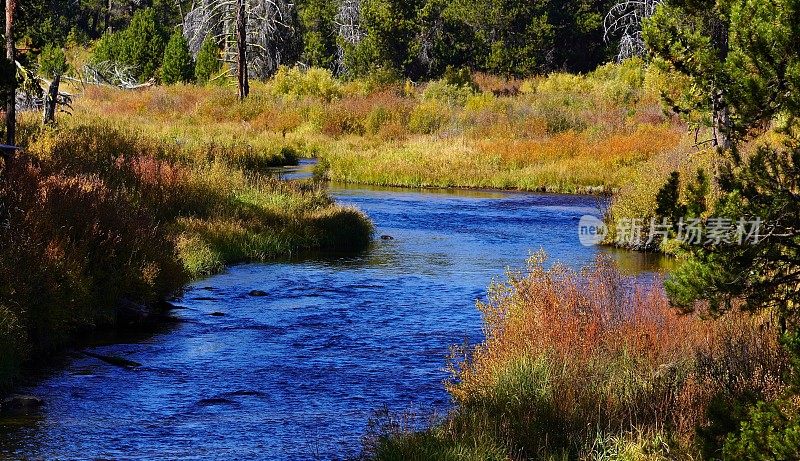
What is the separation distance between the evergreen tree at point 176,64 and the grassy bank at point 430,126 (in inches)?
198

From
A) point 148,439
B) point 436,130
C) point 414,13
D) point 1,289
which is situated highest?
point 414,13

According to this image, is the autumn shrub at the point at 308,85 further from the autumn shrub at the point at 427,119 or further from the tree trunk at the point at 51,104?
the tree trunk at the point at 51,104

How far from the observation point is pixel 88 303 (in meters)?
13.5

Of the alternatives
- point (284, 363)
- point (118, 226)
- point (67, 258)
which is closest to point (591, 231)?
point (118, 226)

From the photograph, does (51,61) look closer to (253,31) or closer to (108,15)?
(253,31)

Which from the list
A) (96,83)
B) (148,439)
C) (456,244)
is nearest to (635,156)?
(456,244)

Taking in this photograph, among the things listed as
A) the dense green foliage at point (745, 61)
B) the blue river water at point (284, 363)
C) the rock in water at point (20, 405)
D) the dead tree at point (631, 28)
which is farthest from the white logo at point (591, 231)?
the dead tree at point (631, 28)

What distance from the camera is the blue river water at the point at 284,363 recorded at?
30.9ft

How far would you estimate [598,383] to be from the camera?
8930 mm

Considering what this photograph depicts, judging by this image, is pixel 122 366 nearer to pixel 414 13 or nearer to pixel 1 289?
pixel 1 289

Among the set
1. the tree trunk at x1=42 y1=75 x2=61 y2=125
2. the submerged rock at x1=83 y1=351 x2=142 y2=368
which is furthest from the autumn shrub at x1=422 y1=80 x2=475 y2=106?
the submerged rock at x1=83 y1=351 x2=142 y2=368

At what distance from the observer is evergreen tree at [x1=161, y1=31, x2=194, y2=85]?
A: 60594 millimetres

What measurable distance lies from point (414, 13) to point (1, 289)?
49256 millimetres

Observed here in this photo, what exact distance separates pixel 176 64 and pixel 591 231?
4193 centimetres
